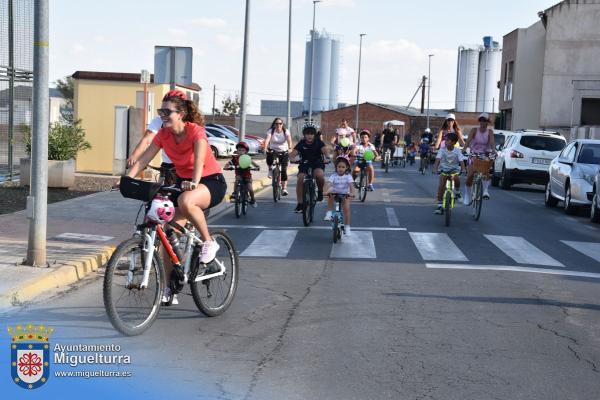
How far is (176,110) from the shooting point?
24.5 feet

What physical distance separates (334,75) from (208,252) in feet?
356

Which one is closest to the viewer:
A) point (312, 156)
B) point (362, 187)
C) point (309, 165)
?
point (309, 165)

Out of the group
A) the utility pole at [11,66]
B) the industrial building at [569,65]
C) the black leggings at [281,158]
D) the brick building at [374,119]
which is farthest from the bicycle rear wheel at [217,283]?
the brick building at [374,119]

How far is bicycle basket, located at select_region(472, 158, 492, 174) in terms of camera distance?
1697 cm

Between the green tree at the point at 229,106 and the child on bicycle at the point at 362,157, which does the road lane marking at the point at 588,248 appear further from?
the green tree at the point at 229,106

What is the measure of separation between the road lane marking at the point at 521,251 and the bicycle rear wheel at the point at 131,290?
20.4ft

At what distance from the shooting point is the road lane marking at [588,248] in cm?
1308

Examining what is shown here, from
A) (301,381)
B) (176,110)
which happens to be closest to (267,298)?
(176,110)

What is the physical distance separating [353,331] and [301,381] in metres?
1.56

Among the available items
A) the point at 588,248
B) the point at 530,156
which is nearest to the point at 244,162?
the point at 588,248

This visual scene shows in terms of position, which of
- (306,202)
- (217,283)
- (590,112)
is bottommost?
(217,283)

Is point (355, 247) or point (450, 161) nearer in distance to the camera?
point (355, 247)

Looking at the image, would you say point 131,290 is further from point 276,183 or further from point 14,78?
point 14,78

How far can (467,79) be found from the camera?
10175 cm
